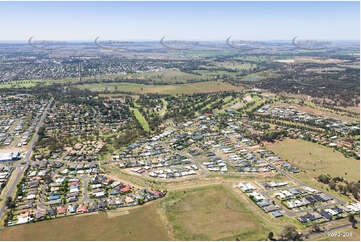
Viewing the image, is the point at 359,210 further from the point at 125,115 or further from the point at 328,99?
the point at 328,99

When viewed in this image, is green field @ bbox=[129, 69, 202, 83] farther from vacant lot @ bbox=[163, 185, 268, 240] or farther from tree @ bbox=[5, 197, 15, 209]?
tree @ bbox=[5, 197, 15, 209]

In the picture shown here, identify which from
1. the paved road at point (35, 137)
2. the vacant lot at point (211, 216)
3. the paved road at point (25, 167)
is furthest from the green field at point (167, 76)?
the vacant lot at point (211, 216)

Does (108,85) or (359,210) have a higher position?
(108,85)

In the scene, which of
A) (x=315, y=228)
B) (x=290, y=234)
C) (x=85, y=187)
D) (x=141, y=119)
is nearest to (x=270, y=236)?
(x=290, y=234)

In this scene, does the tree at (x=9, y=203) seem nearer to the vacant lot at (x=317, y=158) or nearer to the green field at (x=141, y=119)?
the green field at (x=141, y=119)

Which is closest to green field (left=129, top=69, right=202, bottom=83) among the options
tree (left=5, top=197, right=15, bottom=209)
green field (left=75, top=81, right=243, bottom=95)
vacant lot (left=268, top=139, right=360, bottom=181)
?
green field (left=75, top=81, right=243, bottom=95)

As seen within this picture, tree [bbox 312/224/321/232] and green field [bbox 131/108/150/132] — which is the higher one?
green field [bbox 131/108/150/132]

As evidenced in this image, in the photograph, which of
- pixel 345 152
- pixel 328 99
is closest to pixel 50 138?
pixel 345 152
